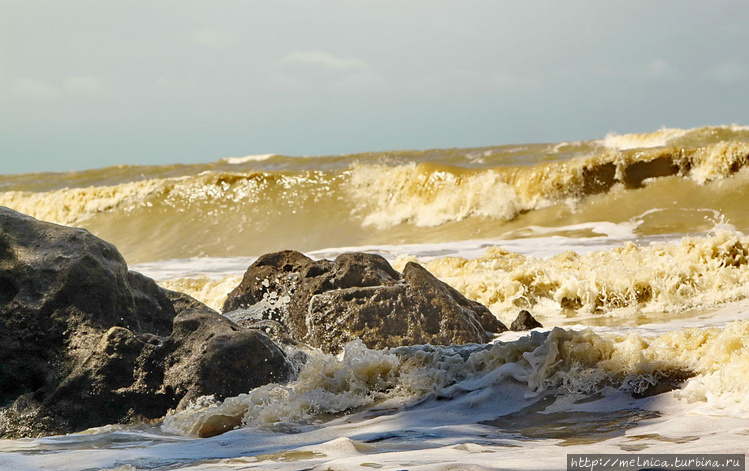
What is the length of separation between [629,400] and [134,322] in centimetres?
292

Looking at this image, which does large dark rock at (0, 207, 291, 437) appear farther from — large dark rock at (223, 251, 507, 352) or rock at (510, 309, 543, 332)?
rock at (510, 309, 543, 332)

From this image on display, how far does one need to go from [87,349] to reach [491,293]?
5.82m

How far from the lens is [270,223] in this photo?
1950 cm

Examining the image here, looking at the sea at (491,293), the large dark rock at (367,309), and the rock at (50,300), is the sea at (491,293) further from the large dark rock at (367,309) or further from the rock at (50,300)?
the large dark rock at (367,309)

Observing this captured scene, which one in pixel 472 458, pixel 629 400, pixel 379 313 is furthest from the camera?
pixel 379 313

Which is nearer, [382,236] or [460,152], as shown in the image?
[382,236]

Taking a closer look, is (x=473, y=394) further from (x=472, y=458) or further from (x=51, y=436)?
(x=51, y=436)

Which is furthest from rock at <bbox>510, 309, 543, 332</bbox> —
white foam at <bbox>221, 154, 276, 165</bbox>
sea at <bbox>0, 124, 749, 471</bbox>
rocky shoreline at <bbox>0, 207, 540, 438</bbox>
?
white foam at <bbox>221, 154, 276, 165</bbox>

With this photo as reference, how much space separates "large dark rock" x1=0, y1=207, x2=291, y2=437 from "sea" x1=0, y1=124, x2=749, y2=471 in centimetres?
18

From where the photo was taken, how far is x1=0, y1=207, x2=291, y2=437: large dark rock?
420 centimetres

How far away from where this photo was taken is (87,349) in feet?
14.4

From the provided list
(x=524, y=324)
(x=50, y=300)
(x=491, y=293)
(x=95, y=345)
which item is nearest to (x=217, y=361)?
(x=95, y=345)

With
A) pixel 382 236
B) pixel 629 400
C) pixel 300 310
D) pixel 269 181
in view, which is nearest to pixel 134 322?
pixel 300 310

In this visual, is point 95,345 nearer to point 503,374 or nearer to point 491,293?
point 503,374
